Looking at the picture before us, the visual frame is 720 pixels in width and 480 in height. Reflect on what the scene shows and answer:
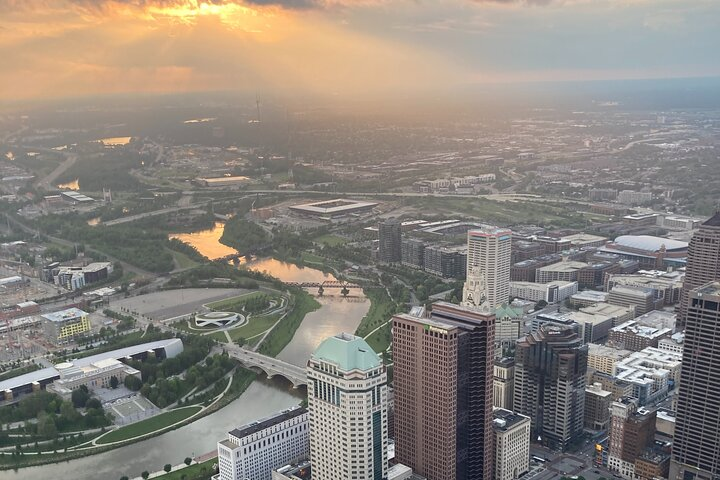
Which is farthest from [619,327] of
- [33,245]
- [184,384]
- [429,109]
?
[429,109]

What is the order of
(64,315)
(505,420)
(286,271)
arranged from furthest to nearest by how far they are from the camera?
1. (286,271)
2. (64,315)
3. (505,420)

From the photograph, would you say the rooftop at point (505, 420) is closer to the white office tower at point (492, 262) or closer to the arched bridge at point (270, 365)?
the arched bridge at point (270, 365)

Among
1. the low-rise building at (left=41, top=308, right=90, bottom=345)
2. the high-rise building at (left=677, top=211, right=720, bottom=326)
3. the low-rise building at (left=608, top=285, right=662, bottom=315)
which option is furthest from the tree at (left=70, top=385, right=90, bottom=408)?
the low-rise building at (left=608, top=285, right=662, bottom=315)

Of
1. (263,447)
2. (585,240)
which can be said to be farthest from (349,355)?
(585,240)

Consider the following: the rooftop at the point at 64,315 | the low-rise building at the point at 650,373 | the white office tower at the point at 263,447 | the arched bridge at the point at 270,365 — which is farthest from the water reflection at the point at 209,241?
the low-rise building at the point at 650,373

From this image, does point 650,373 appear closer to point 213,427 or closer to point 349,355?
point 349,355

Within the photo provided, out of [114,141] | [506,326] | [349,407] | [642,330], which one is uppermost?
[114,141]

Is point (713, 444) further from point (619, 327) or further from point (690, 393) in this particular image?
point (619, 327)

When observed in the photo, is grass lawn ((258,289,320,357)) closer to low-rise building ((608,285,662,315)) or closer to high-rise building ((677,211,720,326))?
low-rise building ((608,285,662,315))
